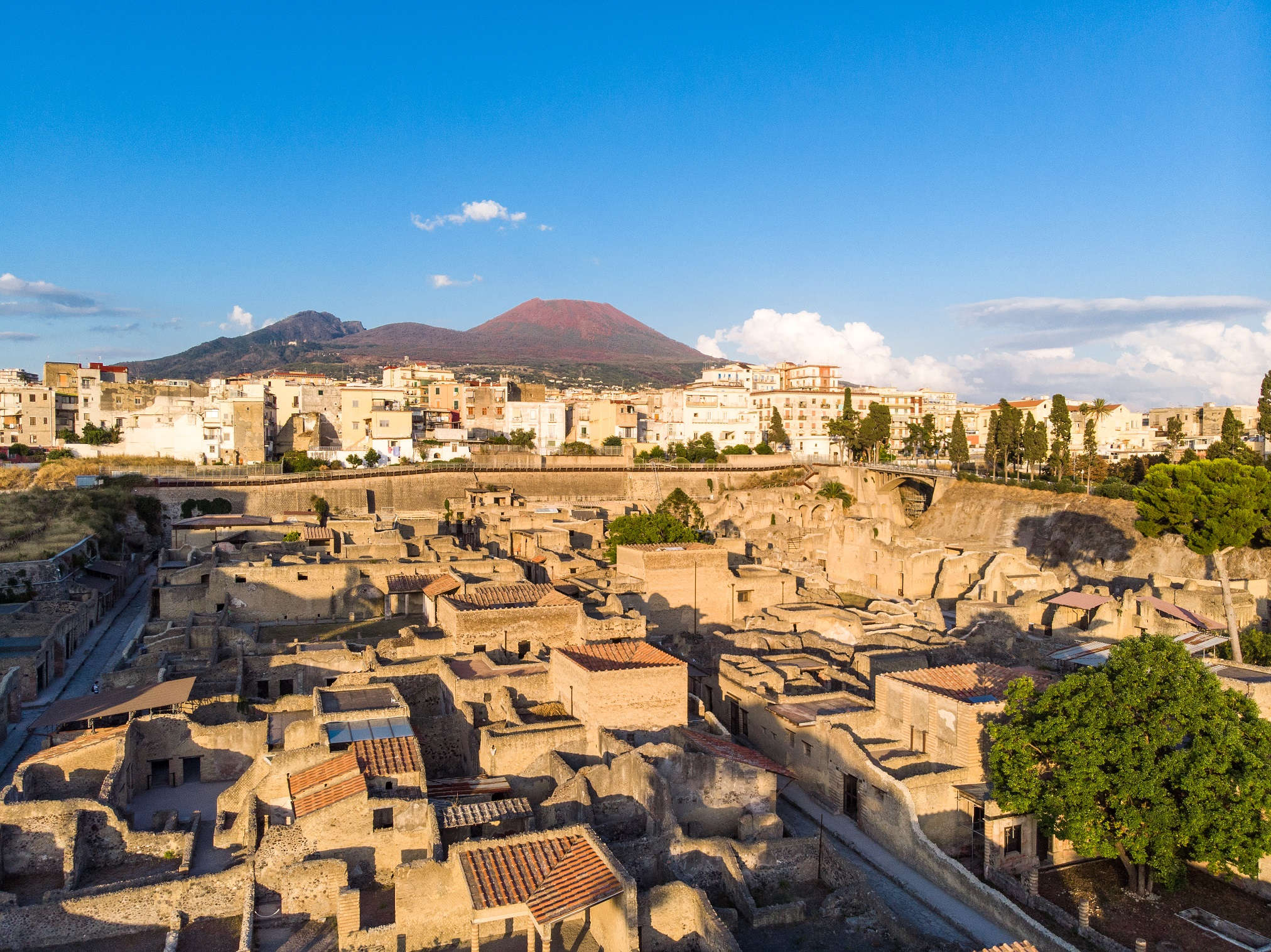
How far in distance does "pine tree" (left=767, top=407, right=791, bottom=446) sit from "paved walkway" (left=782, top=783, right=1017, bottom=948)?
247ft

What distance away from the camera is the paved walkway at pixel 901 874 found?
12.7 metres

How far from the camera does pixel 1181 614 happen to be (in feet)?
93.1

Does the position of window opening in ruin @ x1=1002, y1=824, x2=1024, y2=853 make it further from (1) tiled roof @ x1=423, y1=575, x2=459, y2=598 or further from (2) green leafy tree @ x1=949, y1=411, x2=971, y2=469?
(2) green leafy tree @ x1=949, y1=411, x2=971, y2=469

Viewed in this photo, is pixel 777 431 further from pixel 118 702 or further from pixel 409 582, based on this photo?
pixel 118 702

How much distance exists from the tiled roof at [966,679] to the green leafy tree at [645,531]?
2039 cm

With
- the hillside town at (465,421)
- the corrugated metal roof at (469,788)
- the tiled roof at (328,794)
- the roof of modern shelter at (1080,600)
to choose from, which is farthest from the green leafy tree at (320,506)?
the tiled roof at (328,794)

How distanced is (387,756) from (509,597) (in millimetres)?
9612

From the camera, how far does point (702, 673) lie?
74.9 feet

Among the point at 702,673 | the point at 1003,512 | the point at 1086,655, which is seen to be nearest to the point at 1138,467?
the point at 1003,512

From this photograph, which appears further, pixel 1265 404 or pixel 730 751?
pixel 1265 404

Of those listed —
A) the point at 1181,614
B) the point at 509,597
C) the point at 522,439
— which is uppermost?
the point at 522,439

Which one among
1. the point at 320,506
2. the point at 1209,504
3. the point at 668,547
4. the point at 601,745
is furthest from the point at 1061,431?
the point at 601,745

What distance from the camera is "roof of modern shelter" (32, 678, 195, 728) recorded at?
1756 centimetres

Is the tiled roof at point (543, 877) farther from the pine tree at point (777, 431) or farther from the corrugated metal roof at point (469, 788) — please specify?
the pine tree at point (777, 431)
